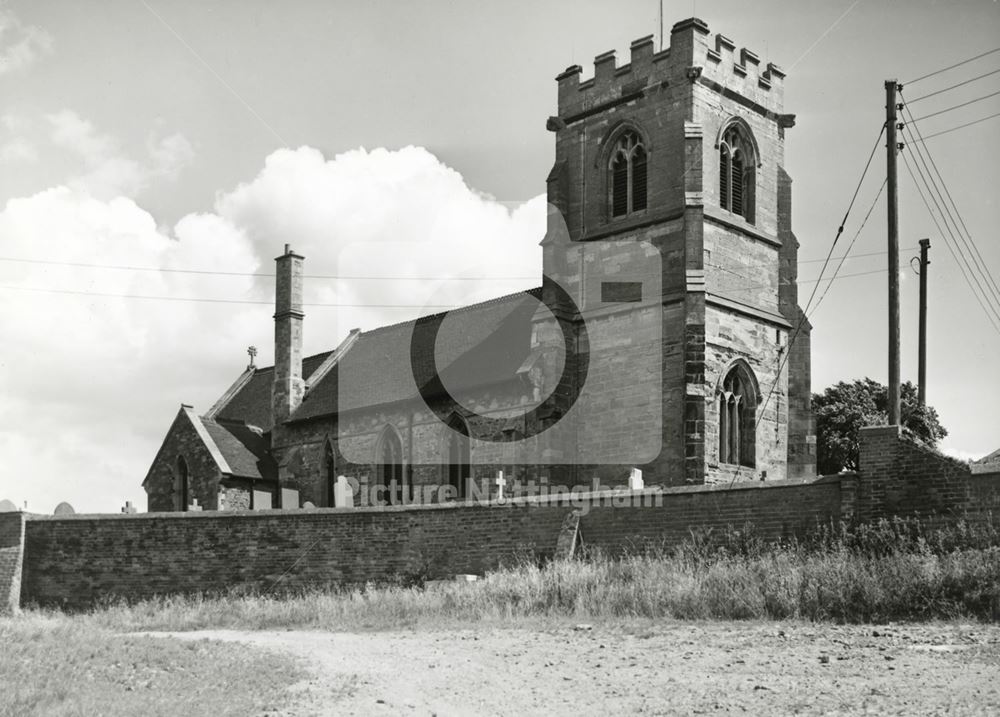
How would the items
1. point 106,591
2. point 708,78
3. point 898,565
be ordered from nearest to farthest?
point 898,565, point 106,591, point 708,78

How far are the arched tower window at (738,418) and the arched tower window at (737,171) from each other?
4464mm

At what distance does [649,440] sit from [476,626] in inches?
481

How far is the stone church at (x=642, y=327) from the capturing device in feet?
93.5

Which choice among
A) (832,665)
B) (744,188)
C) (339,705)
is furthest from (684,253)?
(339,705)

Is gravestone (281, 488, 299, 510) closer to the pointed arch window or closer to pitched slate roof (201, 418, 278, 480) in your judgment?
pitched slate roof (201, 418, 278, 480)

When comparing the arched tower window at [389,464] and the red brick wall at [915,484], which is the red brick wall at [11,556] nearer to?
the arched tower window at [389,464]

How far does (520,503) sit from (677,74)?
527 inches

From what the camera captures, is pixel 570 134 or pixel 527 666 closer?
pixel 527 666

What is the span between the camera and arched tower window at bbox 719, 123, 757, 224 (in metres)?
30.5

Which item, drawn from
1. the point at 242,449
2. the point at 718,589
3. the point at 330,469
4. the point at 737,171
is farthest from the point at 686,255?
the point at 242,449

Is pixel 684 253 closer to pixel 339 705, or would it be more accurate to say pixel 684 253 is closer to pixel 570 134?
pixel 570 134

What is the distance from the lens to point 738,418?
29.3 meters

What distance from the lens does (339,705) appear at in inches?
467

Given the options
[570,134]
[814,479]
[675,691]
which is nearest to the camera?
[675,691]
